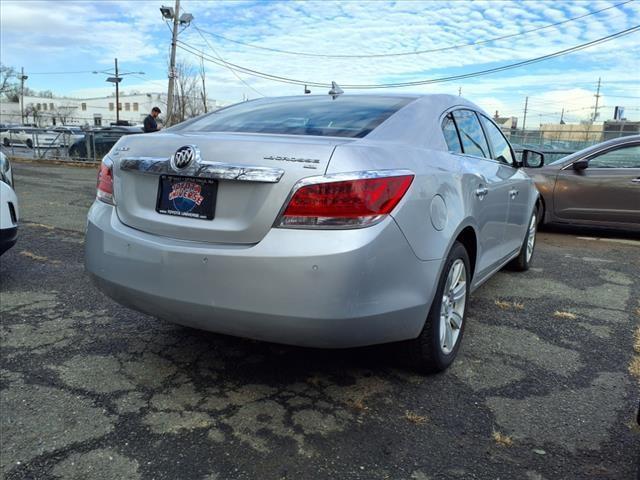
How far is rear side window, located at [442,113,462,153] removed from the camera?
10.5 ft

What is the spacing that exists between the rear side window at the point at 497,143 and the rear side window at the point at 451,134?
2.83 ft

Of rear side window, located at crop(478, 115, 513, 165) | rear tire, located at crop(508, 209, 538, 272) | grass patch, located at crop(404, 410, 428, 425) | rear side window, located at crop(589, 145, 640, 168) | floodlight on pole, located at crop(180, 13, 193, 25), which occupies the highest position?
floodlight on pole, located at crop(180, 13, 193, 25)

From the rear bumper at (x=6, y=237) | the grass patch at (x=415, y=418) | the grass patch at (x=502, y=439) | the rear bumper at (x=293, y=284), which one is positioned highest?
the rear bumper at (x=293, y=284)

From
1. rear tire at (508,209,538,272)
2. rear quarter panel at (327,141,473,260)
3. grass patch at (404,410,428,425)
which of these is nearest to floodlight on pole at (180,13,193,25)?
rear tire at (508,209,538,272)

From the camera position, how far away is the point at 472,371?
3.08 metres

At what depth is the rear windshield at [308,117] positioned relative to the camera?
2824 mm

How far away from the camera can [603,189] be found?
7.41 m

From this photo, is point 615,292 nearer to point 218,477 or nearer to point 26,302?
point 218,477

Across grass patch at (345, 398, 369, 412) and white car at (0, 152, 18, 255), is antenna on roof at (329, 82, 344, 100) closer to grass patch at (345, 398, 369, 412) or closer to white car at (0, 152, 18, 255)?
Result: grass patch at (345, 398, 369, 412)

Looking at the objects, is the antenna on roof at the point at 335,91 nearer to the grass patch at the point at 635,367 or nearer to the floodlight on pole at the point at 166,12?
the grass patch at the point at 635,367

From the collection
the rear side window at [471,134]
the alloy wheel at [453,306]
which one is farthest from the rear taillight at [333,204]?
the rear side window at [471,134]

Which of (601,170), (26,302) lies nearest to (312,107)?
(26,302)

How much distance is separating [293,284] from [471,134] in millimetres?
2135

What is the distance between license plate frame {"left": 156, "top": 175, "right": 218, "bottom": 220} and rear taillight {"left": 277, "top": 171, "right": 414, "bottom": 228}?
0.37 meters
